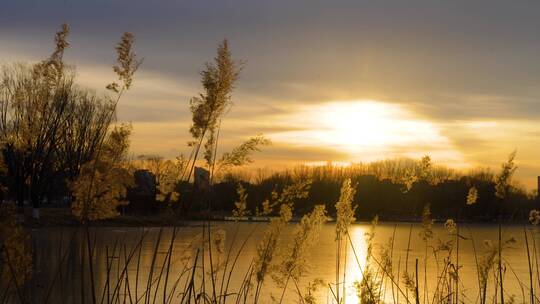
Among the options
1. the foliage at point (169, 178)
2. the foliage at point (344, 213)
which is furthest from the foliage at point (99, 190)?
the foliage at point (344, 213)

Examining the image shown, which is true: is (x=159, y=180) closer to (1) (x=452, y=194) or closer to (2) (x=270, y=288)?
(2) (x=270, y=288)

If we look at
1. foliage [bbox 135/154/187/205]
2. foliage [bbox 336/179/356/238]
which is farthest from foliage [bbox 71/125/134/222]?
foliage [bbox 336/179/356/238]

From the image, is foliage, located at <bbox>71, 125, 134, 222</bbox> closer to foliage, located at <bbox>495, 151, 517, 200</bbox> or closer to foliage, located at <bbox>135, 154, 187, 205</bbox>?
foliage, located at <bbox>135, 154, 187, 205</bbox>

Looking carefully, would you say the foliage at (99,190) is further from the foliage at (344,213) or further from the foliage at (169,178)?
the foliage at (344,213)

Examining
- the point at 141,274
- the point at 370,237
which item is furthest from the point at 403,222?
the point at 370,237

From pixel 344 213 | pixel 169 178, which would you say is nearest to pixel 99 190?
pixel 169 178

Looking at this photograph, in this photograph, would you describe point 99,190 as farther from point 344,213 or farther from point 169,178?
point 344,213

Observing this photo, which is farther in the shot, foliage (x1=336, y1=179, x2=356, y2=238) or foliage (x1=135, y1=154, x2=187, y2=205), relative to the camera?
foliage (x1=336, y1=179, x2=356, y2=238)

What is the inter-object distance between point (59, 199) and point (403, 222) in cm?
2935

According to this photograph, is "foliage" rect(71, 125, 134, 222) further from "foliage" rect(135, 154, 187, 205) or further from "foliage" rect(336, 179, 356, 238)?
"foliage" rect(336, 179, 356, 238)

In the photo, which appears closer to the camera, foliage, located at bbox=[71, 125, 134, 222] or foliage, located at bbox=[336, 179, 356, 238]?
foliage, located at bbox=[71, 125, 134, 222]

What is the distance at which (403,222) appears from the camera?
5725 centimetres

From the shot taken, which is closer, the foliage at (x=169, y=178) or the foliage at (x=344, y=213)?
the foliage at (x=169, y=178)

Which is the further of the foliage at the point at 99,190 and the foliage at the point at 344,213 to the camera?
the foliage at the point at 344,213
